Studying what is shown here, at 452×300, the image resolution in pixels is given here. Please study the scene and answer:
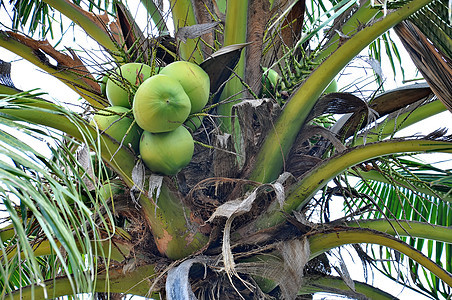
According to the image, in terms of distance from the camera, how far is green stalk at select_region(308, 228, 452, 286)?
4.60 ft

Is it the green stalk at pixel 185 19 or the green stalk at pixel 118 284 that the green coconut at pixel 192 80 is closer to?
the green stalk at pixel 185 19

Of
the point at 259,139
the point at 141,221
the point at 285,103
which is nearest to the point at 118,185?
the point at 141,221

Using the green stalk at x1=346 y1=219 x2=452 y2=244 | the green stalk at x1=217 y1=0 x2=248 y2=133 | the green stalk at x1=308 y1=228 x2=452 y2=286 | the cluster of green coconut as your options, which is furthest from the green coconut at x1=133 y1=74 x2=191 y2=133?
the green stalk at x1=346 y1=219 x2=452 y2=244

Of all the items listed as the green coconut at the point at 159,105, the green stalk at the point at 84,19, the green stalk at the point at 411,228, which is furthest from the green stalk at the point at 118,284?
the green stalk at the point at 84,19

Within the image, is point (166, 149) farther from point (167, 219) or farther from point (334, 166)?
point (334, 166)

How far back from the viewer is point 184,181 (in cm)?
151

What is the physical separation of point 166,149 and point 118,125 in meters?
0.15

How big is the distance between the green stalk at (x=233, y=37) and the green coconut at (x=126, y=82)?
0.29 metres

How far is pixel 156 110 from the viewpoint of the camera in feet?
3.99

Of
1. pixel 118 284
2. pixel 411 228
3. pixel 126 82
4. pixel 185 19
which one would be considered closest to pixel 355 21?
pixel 185 19

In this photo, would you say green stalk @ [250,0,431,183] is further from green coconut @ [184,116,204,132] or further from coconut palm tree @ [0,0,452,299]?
green coconut @ [184,116,204,132]

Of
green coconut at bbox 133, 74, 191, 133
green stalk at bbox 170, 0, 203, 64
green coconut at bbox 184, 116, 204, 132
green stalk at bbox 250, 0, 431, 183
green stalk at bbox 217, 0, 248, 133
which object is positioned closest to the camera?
green coconut at bbox 133, 74, 191, 133

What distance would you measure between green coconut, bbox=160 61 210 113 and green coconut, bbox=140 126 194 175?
85 millimetres

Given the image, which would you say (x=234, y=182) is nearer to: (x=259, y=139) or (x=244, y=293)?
(x=259, y=139)
